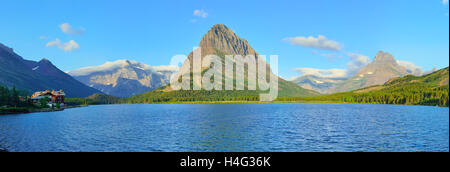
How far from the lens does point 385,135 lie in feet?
247

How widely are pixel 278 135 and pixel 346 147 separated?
1908 centimetres

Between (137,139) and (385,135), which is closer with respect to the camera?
(137,139)

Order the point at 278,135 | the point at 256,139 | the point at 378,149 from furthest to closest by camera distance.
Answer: the point at 278,135 < the point at 256,139 < the point at 378,149
